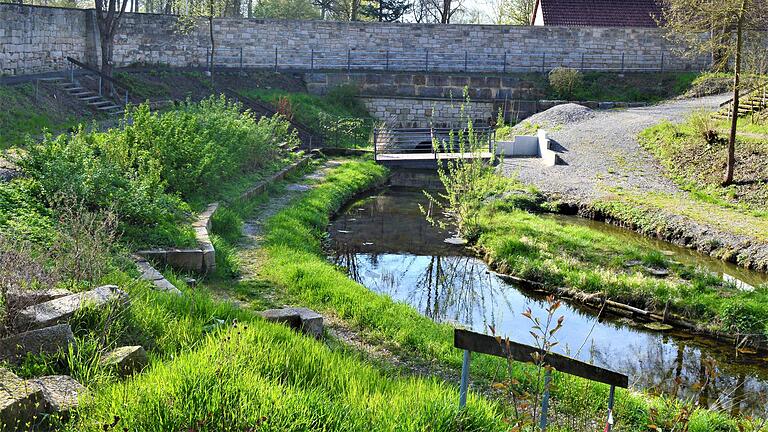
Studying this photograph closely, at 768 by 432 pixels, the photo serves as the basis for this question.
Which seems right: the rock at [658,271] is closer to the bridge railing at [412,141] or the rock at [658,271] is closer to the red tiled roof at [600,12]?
the bridge railing at [412,141]

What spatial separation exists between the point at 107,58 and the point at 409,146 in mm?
9318

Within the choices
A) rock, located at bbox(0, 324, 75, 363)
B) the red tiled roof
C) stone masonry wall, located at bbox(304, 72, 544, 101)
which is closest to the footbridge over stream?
stone masonry wall, located at bbox(304, 72, 544, 101)

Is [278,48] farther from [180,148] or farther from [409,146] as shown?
[180,148]

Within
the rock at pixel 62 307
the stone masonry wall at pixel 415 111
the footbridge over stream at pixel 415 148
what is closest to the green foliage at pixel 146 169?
the rock at pixel 62 307

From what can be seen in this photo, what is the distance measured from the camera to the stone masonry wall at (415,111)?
29172mm

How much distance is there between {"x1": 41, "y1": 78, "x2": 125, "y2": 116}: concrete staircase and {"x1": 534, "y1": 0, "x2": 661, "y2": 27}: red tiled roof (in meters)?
20.7

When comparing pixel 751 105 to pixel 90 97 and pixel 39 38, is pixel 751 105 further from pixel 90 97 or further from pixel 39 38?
pixel 39 38

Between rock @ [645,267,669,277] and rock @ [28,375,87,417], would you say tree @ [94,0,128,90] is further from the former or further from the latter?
rock @ [28,375,87,417]

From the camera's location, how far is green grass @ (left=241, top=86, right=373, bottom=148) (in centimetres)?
2547

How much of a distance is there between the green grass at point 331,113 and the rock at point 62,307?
60.8 feet

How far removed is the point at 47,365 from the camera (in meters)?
5.32

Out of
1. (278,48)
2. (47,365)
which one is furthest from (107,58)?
(47,365)

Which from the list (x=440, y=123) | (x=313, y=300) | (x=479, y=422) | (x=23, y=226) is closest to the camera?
(x=479, y=422)

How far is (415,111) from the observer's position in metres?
29.3
